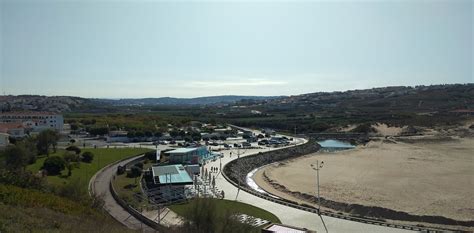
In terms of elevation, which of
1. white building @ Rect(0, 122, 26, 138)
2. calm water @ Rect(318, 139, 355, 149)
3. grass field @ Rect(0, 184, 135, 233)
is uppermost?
grass field @ Rect(0, 184, 135, 233)

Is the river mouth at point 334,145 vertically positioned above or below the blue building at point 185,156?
below

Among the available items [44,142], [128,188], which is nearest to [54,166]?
[128,188]

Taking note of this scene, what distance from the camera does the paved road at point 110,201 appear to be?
18859 millimetres

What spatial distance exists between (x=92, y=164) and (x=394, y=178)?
23.7m

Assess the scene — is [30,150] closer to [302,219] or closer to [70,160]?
[70,160]

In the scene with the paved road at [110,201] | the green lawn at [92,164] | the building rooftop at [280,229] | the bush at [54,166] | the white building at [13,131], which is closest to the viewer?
the building rooftop at [280,229]

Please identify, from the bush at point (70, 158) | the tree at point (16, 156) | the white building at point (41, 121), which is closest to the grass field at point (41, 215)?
→ the tree at point (16, 156)

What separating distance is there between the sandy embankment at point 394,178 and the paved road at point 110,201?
11182mm

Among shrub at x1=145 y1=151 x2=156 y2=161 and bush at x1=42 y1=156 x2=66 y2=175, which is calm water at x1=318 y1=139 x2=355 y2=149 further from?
bush at x1=42 y1=156 x2=66 y2=175

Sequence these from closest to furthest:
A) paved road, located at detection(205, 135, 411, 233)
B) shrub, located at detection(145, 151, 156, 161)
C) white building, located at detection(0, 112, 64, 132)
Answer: paved road, located at detection(205, 135, 411, 233) < shrub, located at detection(145, 151, 156, 161) < white building, located at detection(0, 112, 64, 132)

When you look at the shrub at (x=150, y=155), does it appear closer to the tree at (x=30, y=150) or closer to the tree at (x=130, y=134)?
the tree at (x=30, y=150)

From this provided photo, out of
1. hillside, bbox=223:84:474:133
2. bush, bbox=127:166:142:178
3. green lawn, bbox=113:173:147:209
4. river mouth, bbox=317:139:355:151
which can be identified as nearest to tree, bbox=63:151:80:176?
green lawn, bbox=113:173:147:209

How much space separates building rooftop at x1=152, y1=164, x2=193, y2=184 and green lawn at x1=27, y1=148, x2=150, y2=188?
4302 mm

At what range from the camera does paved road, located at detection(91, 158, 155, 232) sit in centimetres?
1886
